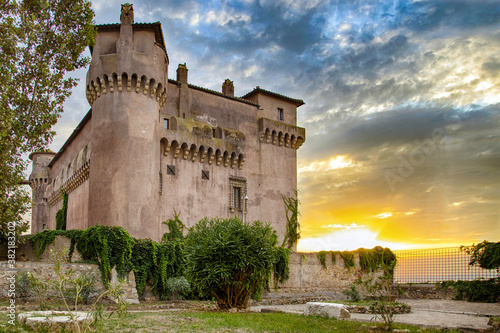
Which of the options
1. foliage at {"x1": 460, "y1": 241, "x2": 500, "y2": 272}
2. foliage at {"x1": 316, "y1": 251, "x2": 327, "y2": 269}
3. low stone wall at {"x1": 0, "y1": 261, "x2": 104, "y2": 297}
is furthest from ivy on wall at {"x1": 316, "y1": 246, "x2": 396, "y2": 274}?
low stone wall at {"x1": 0, "y1": 261, "x2": 104, "y2": 297}

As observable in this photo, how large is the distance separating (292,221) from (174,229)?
9.84 m

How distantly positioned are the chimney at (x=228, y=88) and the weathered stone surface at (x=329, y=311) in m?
23.2

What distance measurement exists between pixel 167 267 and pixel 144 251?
141 centimetres

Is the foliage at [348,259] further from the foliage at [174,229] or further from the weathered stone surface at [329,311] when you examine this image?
the weathered stone surface at [329,311]

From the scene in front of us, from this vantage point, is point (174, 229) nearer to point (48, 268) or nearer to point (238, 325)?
point (48, 268)

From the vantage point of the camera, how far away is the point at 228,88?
116ft

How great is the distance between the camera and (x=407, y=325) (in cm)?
1156

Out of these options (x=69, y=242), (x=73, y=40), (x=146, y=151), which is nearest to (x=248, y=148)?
(x=146, y=151)

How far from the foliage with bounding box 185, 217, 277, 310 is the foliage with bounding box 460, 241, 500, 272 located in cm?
1192

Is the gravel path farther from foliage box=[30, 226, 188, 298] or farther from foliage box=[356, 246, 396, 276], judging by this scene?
foliage box=[356, 246, 396, 276]

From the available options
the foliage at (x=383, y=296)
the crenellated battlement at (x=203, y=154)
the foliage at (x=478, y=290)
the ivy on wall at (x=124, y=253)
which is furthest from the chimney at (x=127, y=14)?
the foliage at (x=478, y=290)

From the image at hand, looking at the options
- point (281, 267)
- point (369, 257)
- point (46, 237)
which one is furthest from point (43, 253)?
point (369, 257)

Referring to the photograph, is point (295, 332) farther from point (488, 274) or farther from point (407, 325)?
point (488, 274)

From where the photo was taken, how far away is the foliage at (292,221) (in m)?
33.8
